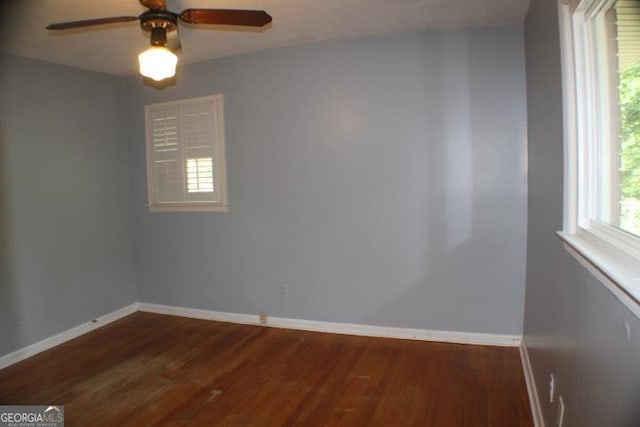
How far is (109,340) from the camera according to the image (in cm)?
326

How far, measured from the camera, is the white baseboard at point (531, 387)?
1934mm

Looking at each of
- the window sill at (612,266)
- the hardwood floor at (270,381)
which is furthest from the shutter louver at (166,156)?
the window sill at (612,266)

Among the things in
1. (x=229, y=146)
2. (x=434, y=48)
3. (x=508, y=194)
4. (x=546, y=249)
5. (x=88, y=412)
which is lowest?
(x=88, y=412)

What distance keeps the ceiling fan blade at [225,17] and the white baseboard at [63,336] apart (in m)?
2.98

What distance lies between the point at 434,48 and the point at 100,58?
2.92 m

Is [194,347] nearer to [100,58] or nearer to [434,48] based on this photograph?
[100,58]

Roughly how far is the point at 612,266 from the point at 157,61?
2.05 metres

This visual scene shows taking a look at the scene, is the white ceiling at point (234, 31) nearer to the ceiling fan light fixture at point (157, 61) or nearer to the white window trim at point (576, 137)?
the ceiling fan light fixture at point (157, 61)

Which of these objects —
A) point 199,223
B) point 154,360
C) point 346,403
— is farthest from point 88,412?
point 199,223

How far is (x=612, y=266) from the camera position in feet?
3.24

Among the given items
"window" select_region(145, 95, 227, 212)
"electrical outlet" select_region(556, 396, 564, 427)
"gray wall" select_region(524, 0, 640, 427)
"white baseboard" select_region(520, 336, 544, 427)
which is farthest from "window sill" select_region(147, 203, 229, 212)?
"electrical outlet" select_region(556, 396, 564, 427)

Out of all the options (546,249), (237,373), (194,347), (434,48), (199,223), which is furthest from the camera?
(199,223)

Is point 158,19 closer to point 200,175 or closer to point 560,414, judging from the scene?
point 200,175

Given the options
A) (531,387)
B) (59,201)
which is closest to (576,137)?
(531,387)
